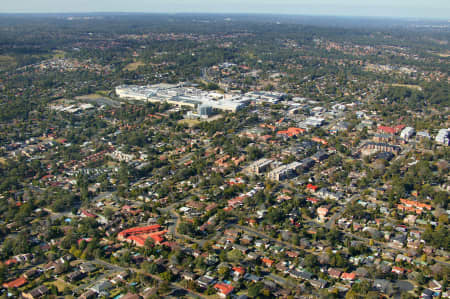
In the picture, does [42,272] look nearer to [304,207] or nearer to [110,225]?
[110,225]

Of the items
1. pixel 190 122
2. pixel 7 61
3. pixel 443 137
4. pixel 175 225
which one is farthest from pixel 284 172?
pixel 7 61

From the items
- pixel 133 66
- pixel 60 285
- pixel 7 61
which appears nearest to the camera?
pixel 60 285

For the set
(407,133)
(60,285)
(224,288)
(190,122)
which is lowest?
(60,285)

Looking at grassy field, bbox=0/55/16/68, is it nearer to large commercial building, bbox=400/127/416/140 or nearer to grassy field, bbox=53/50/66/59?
grassy field, bbox=53/50/66/59

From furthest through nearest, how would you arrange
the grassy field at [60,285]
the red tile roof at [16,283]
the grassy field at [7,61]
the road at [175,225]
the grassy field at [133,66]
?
the grassy field at [7,61] → the grassy field at [133,66] → the road at [175,225] → the red tile roof at [16,283] → the grassy field at [60,285]

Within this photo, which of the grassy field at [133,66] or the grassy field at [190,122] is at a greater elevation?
the grassy field at [133,66]

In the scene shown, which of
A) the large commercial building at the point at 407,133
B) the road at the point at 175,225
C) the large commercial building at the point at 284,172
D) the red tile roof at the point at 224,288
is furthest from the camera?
the large commercial building at the point at 407,133

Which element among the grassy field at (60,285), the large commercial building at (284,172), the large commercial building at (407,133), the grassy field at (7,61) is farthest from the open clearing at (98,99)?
the grassy field at (60,285)

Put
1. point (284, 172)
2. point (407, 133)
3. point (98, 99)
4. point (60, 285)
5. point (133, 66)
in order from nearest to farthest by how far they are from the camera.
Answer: point (60, 285) < point (284, 172) < point (407, 133) < point (98, 99) < point (133, 66)

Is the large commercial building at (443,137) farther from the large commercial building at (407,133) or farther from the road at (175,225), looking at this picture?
the road at (175,225)

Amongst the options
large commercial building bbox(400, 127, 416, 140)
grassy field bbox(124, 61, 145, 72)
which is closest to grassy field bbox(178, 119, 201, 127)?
large commercial building bbox(400, 127, 416, 140)

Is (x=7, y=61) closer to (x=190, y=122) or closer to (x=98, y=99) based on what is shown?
(x=98, y=99)
